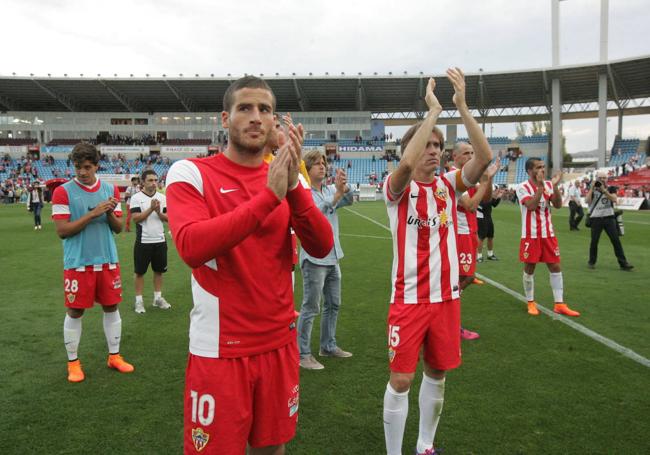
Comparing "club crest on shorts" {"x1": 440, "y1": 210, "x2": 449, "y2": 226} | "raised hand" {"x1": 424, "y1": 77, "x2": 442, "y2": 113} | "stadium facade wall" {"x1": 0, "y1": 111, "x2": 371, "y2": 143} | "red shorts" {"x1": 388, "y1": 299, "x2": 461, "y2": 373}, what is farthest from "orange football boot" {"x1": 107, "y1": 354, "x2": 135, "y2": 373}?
"stadium facade wall" {"x1": 0, "y1": 111, "x2": 371, "y2": 143}

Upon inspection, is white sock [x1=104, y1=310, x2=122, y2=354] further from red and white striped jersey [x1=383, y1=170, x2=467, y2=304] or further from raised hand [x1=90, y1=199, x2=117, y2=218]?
red and white striped jersey [x1=383, y1=170, x2=467, y2=304]

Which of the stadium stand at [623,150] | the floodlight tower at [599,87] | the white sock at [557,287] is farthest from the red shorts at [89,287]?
the stadium stand at [623,150]

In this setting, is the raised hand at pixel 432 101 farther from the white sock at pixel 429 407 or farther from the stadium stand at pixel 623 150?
the stadium stand at pixel 623 150

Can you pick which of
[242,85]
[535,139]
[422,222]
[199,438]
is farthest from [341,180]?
[535,139]

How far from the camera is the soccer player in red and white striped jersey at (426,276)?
291cm

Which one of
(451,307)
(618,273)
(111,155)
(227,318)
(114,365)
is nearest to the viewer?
(227,318)

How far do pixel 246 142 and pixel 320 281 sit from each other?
3055 mm

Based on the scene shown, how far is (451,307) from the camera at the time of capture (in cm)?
306

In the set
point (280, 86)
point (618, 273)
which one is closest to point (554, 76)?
point (280, 86)

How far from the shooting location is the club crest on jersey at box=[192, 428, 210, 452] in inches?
75.2

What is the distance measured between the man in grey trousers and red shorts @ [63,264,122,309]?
199 cm

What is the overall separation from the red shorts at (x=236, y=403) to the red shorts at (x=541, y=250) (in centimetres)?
566

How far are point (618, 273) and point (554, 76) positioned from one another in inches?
1661

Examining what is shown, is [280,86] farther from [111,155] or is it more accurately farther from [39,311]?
[39,311]
